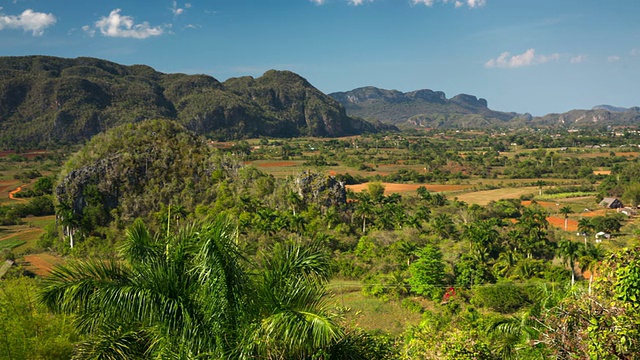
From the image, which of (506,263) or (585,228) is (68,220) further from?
(585,228)

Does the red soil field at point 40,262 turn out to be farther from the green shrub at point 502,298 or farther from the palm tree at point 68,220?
the green shrub at point 502,298

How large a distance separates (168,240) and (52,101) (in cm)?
15930

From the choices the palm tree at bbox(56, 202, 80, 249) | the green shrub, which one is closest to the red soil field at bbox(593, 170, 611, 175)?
the green shrub

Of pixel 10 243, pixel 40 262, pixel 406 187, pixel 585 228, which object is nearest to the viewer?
pixel 40 262

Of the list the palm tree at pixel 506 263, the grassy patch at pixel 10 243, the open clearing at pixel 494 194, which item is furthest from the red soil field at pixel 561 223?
the grassy patch at pixel 10 243

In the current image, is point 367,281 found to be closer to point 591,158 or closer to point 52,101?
point 591,158

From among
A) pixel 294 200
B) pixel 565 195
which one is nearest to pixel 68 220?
pixel 294 200

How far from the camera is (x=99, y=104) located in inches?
5723

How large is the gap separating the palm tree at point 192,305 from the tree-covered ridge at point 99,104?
424ft

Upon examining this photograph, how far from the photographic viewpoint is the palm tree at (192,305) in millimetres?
5766

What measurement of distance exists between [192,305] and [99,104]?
6185 inches

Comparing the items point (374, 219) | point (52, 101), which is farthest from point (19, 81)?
point (374, 219)

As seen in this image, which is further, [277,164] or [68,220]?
[277,164]

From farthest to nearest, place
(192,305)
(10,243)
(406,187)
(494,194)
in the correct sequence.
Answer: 1. (406,187)
2. (494,194)
3. (10,243)
4. (192,305)
